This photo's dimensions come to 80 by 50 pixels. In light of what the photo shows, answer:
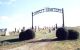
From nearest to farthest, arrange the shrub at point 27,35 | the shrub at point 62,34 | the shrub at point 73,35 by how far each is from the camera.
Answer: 1. the shrub at point 73,35
2. the shrub at point 62,34
3. the shrub at point 27,35

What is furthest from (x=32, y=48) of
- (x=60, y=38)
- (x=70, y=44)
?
(x=60, y=38)

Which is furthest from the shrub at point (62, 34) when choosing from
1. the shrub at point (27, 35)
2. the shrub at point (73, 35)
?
the shrub at point (27, 35)

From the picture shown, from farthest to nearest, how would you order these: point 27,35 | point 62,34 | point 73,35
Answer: point 27,35 → point 62,34 → point 73,35

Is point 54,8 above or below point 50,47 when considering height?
above

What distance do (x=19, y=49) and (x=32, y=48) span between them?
5.25 feet

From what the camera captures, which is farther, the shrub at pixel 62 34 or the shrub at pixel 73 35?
the shrub at pixel 62 34

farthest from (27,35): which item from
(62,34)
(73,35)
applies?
(73,35)

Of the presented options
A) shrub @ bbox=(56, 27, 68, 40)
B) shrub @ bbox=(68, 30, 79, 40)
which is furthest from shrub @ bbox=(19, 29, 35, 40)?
shrub @ bbox=(68, 30, 79, 40)

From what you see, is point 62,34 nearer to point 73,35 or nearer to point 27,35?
point 73,35

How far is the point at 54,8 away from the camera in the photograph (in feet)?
154

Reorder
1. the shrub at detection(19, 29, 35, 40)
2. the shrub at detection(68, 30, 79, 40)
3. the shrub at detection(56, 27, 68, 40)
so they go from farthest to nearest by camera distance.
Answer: the shrub at detection(19, 29, 35, 40) → the shrub at detection(56, 27, 68, 40) → the shrub at detection(68, 30, 79, 40)

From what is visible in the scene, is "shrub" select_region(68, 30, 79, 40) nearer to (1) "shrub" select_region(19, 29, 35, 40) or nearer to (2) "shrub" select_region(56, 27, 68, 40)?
(2) "shrub" select_region(56, 27, 68, 40)

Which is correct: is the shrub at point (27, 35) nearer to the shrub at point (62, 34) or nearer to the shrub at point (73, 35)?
the shrub at point (62, 34)

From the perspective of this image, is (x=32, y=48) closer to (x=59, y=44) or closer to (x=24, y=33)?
(x=59, y=44)
